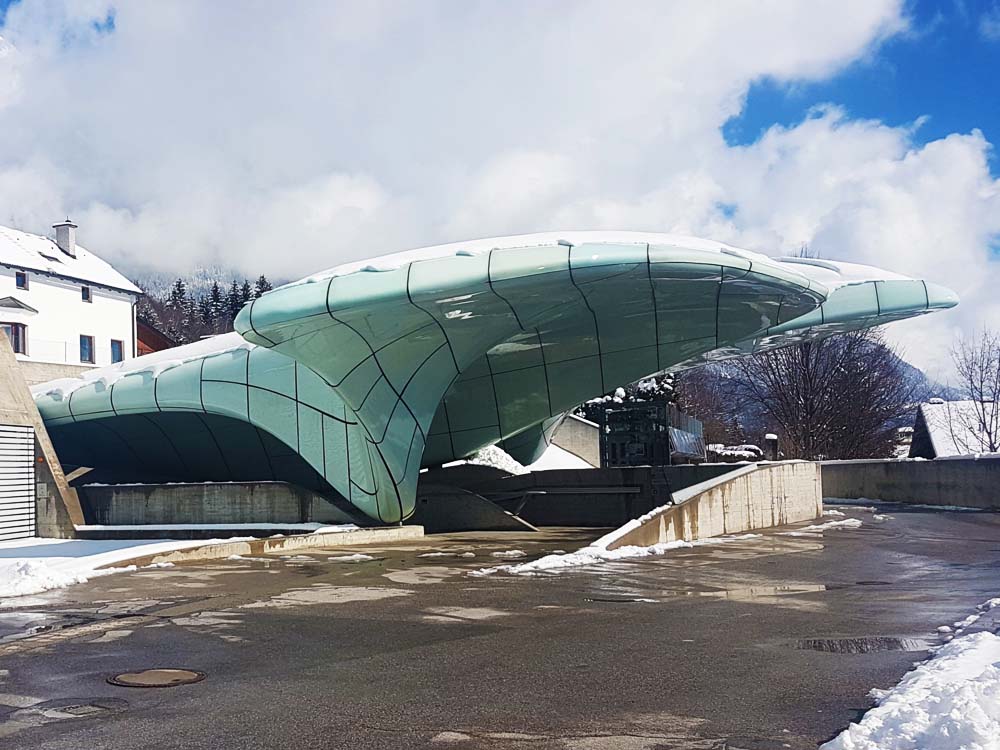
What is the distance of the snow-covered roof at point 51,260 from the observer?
157 ft

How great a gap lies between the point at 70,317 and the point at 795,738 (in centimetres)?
5050

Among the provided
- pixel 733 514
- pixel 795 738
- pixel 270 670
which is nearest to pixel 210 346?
pixel 733 514

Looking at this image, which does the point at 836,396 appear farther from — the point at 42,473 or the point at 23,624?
the point at 23,624

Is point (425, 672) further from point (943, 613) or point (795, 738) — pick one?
point (943, 613)

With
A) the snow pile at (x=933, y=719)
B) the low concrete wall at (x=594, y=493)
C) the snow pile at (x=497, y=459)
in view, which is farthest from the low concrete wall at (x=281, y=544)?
the snow pile at (x=497, y=459)

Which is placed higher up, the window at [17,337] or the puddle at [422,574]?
the window at [17,337]

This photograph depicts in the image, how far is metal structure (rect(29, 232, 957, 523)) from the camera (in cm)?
1786

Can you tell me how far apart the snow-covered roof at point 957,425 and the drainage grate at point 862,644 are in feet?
141

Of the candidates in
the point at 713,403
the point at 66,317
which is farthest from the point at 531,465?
the point at 713,403

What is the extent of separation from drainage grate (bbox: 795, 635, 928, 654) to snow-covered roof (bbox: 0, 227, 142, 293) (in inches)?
1823

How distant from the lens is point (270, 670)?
745 centimetres

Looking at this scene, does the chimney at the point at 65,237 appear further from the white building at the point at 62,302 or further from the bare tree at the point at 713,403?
the bare tree at the point at 713,403

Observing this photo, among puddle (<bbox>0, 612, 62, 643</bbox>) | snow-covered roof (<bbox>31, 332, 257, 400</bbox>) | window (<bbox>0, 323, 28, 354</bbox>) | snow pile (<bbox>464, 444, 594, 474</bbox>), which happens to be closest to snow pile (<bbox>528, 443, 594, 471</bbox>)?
snow pile (<bbox>464, 444, 594, 474</bbox>)

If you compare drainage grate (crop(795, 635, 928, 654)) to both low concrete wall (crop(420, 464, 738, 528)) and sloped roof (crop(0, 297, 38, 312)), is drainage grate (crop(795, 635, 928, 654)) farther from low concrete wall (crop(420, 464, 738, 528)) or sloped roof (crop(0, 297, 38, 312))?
sloped roof (crop(0, 297, 38, 312))
